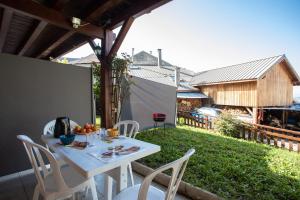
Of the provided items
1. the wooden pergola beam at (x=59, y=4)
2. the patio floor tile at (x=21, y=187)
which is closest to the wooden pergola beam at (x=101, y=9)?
the wooden pergola beam at (x=59, y=4)

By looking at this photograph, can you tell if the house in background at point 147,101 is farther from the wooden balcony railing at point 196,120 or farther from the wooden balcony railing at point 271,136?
the wooden balcony railing at point 271,136

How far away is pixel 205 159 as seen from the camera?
3260 millimetres

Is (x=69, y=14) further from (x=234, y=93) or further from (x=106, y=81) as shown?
(x=234, y=93)

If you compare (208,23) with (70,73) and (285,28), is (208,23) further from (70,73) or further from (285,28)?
(70,73)

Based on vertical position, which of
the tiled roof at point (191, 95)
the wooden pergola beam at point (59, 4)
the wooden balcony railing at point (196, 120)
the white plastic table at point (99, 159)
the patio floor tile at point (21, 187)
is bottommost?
the patio floor tile at point (21, 187)

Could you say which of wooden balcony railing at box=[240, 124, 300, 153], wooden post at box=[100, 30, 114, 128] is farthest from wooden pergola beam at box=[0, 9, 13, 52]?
wooden balcony railing at box=[240, 124, 300, 153]

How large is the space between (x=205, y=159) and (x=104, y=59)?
2.57 metres

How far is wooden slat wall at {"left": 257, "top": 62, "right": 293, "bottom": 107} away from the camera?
1097 centimetres

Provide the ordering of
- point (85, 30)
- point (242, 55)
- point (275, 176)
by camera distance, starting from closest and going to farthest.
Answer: point (275, 176), point (85, 30), point (242, 55)

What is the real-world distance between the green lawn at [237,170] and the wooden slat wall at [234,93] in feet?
26.2

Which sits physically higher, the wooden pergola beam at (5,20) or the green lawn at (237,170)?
the wooden pergola beam at (5,20)

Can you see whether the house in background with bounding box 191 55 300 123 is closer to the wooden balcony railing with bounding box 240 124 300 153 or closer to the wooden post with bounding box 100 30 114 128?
the wooden balcony railing with bounding box 240 124 300 153

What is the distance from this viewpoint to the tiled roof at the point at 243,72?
1087 cm

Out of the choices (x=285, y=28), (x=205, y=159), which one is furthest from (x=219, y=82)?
(x=205, y=159)
